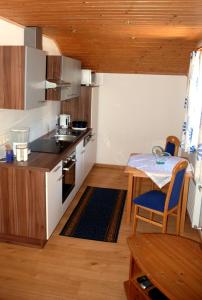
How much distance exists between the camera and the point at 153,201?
337cm

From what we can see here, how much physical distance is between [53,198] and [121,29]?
2.02 meters

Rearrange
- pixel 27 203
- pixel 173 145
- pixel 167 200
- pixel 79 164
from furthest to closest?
1. pixel 79 164
2. pixel 173 145
3. pixel 167 200
4. pixel 27 203

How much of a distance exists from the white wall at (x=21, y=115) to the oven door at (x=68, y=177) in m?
0.68

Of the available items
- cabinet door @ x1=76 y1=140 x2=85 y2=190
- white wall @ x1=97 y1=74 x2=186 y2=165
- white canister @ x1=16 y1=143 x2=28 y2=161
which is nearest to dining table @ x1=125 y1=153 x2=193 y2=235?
cabinet door @ x1=76 y1=140 x2=85 y2=190

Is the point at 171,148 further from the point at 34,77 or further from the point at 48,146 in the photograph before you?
the point at 34,77

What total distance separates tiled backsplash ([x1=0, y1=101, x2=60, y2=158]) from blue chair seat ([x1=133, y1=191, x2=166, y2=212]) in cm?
162

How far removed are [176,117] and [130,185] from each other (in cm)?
240

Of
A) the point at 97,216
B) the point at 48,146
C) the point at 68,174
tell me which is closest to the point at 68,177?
the point at 68,174

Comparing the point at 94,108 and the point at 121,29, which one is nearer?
the point at 121,29

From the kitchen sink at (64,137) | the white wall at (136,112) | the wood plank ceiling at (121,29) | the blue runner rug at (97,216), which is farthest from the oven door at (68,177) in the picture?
the white wall at (136,112)

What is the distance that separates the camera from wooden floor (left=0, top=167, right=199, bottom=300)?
2.55 m

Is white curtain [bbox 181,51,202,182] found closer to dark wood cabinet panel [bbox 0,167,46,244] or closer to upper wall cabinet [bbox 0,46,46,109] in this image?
dark wood cabinet panel [bbox 0,167,46,244]

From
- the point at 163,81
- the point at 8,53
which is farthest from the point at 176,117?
the point at 8,53

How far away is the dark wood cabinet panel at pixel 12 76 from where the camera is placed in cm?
284
